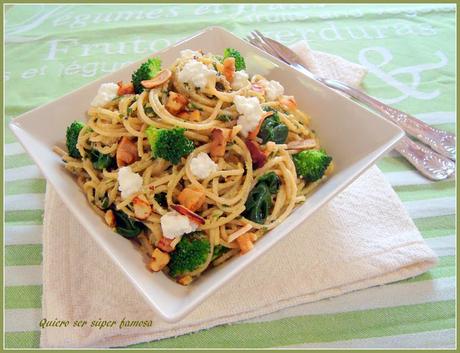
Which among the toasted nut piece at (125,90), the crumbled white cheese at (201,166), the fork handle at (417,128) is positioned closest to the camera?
the crumbled white cheese at (201,166)

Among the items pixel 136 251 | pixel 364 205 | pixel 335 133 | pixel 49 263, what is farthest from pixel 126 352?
pixel 335 133

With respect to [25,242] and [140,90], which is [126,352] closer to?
[25,242]

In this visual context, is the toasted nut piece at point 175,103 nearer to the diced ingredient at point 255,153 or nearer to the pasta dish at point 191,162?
the pasta dish at point 191,162

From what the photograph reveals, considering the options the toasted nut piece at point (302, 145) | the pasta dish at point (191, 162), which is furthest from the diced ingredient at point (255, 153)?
the toasted nut piece at point (302, 145)

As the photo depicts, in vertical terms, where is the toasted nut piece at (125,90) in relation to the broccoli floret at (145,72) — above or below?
below

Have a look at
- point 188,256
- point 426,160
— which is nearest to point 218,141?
point 188,256

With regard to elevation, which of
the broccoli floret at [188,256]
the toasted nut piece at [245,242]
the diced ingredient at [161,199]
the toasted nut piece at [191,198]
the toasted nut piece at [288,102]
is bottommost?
the broccoli floret at [188,256]
